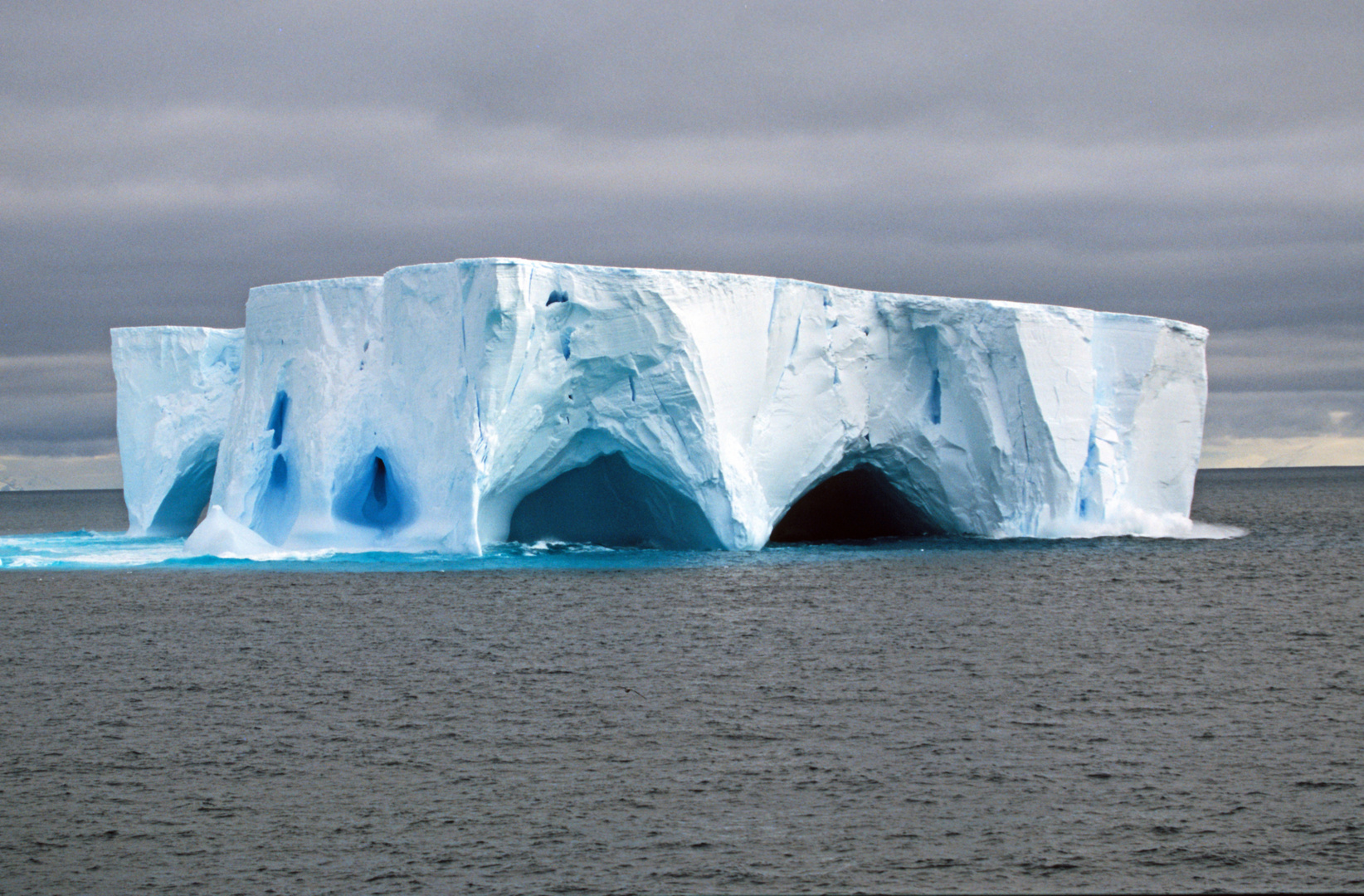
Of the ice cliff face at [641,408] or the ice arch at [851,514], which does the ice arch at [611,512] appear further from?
the ice arch at [851,514]

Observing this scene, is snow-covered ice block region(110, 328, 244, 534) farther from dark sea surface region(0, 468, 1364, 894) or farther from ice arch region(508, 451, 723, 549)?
dark sea surface region(0, 468, 1364, 894)

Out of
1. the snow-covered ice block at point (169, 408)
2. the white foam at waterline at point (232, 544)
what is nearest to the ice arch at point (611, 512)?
the white foam at waterline at point (232, 544)

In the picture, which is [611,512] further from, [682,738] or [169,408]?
[682,738]

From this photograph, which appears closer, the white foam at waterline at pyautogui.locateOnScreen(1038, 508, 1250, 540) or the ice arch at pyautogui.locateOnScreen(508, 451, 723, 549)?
the ice arch at pyautogui.locateOnScreen(508, 451, 723, 549)

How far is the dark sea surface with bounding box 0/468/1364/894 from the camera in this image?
6539 mm

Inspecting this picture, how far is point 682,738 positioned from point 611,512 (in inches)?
542

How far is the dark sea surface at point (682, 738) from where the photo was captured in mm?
6539

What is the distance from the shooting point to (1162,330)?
23734 millimetres

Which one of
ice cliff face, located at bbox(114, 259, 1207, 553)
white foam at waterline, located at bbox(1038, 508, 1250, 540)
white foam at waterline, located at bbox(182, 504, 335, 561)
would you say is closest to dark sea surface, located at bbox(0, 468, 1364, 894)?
white foam at waterline, located at bbox(182, 504, 335, 561)

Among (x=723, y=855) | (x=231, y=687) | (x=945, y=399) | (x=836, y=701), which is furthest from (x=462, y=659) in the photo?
(x=945, y=399)

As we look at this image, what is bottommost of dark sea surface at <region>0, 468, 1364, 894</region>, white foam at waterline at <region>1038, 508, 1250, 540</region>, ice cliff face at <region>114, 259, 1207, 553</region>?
white foam at waterline at <region>1038, 508, 1250, 540</region>

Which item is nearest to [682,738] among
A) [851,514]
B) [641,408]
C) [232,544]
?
[641,408]

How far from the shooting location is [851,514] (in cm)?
2648

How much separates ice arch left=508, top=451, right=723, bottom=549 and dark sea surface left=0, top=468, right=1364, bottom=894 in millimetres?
3413
